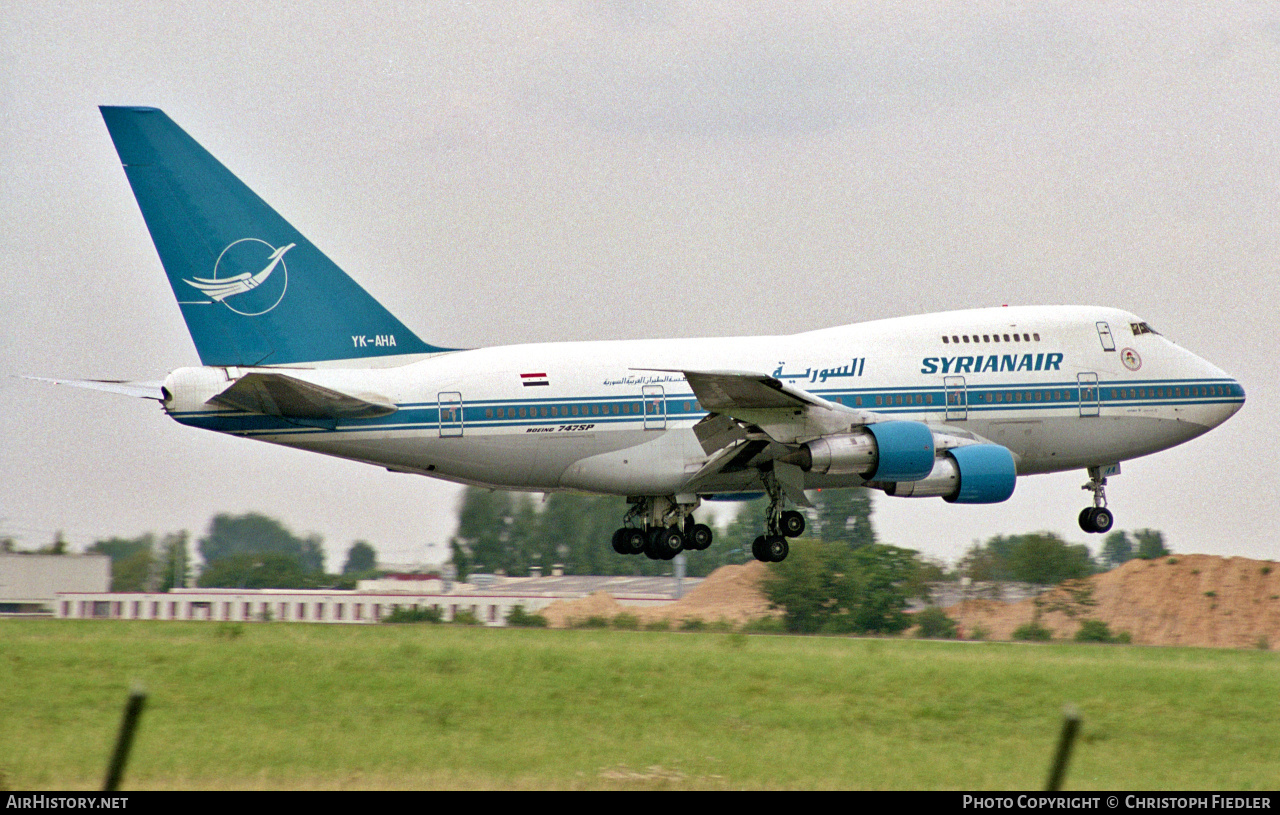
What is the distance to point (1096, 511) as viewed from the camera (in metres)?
39.5

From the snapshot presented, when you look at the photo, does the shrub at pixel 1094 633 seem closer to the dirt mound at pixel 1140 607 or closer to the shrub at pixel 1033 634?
the dirt mound at pixel 1140 607

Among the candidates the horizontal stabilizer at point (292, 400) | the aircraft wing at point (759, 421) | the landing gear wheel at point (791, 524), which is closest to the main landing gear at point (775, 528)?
the landing gear wheel at point (791, 524)

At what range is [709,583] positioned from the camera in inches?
2029

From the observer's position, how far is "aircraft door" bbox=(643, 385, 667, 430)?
115ft

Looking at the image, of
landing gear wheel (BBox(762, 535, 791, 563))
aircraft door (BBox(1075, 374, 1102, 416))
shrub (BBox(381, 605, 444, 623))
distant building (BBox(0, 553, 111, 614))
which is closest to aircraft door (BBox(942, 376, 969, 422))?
aircraft door (BBox(1075, 374, 1102, 416))

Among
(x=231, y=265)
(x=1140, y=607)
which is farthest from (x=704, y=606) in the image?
(x=231, y=265)

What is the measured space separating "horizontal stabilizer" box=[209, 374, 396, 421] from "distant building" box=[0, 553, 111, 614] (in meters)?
16.5

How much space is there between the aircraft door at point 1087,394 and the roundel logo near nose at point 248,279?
2121 cm

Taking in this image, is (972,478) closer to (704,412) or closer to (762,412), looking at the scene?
(762,412)

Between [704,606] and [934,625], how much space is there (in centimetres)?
821

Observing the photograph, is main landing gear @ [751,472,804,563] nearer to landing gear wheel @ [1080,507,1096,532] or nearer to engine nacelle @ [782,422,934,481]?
engine nacelle @ [782,422,934,481]

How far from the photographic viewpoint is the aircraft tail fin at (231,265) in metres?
33.2
